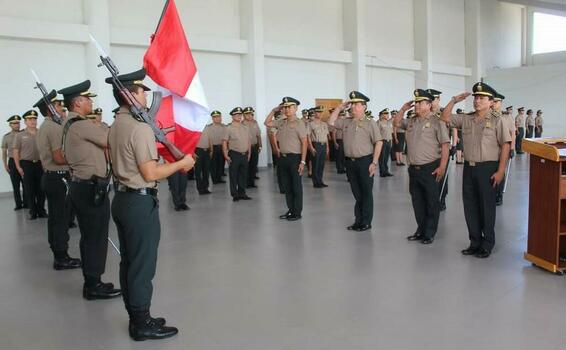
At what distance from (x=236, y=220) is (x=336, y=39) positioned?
35.4ft

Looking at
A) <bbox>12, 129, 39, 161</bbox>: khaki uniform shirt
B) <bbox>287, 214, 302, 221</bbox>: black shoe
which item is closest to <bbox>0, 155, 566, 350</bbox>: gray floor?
<bbox>287, 214, 302, 221</bbox>: black shoe

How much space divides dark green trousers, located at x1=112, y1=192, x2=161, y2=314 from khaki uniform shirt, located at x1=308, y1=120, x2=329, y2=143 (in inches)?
309

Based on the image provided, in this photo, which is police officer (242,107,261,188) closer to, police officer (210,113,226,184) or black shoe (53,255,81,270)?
police officer (210,113,226,184)

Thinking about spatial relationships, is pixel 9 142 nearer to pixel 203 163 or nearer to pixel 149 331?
pixel 203 163

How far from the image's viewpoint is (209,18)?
12.3m

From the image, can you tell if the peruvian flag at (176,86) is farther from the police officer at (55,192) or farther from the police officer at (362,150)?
the police officer at (362,150)

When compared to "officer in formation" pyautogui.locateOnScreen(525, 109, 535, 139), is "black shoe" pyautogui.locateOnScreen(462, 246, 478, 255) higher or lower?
lower

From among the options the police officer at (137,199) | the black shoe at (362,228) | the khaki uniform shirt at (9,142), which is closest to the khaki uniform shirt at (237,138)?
the black shoe at (362,228)

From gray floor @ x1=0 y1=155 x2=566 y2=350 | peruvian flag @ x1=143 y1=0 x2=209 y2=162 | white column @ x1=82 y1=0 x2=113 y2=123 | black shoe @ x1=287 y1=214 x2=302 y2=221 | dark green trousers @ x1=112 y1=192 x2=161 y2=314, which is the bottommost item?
gray floor @ x1=0 y1=155 x2=566 y2=350

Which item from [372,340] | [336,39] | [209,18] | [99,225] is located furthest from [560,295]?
[336,39]

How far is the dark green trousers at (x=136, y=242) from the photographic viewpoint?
105 inches

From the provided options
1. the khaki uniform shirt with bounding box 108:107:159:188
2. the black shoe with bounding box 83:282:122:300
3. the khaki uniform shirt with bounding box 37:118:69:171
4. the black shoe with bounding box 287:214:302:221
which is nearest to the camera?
the khaki uniform shirt with bounding box 108:107:159:188

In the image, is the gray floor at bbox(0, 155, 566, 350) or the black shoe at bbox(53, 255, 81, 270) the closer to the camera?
the gray floor at bbox(0, 155, 566, 350)

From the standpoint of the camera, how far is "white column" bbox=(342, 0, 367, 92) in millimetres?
15266
